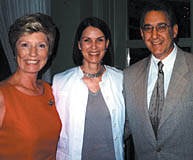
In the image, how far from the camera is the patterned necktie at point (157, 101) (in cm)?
175

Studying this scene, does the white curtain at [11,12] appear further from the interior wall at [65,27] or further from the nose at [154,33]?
the nose at [154,33]

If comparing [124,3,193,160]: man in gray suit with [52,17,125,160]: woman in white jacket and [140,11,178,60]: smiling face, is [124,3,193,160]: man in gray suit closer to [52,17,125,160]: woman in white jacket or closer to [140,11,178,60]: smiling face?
[140,11,178,60]: smiling face

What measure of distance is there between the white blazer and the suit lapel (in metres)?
0.47

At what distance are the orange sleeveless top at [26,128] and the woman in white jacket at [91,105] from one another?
0.19 m

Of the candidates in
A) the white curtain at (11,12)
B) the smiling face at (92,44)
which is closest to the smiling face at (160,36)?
the smiling face at (92,44)

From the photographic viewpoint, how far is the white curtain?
2.38m

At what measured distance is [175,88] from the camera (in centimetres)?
167

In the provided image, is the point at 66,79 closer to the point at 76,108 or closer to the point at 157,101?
the point at 76,108

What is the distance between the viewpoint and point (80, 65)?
7.49 ft

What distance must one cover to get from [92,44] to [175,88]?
2.80ft

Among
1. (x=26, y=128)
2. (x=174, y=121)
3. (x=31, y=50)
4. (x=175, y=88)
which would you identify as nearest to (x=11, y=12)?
(x=31, y=50)

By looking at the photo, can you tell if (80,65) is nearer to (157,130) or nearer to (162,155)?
(157,130)

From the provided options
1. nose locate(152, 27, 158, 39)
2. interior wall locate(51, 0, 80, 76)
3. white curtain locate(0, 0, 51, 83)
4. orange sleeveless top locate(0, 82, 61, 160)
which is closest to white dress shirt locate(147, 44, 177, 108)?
nose locate(152, 27, 158, 39)

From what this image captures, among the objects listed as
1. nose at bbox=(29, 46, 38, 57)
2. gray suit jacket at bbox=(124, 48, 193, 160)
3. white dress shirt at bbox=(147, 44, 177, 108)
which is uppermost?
nose at bbox=(29, 46, 38, 57)
